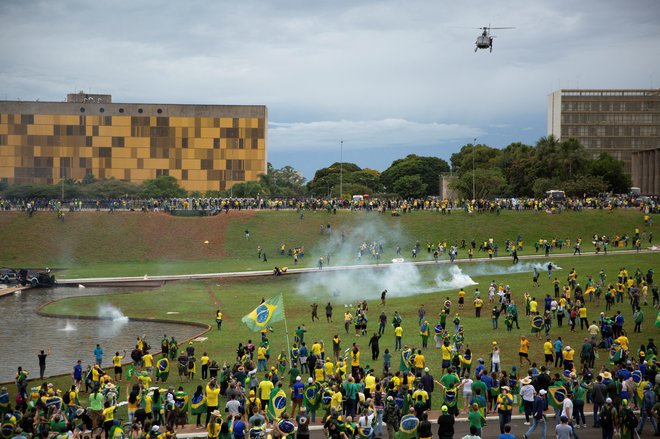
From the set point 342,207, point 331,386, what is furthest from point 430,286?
point 342,207

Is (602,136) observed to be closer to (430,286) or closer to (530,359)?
(430,286)

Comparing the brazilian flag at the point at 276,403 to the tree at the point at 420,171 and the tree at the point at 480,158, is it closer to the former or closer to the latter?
the tree at the point at 480,158

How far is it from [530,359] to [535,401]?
33.0ft

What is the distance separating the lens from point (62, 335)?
38688 millimetres

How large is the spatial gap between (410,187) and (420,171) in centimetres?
1528

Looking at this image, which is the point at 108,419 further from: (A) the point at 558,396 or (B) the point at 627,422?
(B) the point at 627,422

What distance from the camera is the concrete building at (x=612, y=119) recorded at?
15612 cm

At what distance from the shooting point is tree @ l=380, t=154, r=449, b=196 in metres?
173

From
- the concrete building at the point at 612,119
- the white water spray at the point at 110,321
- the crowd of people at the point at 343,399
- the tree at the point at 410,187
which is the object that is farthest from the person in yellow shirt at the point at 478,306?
the concrete building at the point at 612,119

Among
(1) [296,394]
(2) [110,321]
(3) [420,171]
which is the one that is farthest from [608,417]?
(3) [420,171]

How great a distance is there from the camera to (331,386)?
21.7 meters

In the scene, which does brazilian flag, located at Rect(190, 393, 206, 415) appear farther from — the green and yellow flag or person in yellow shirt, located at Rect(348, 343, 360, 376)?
the green and yellow flag

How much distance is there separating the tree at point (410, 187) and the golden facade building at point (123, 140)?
38514mm

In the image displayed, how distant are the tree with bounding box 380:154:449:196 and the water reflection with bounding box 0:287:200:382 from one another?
12830 centimetres
